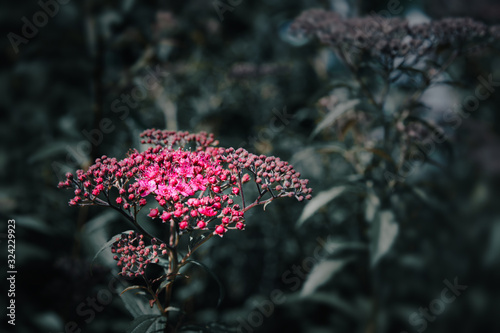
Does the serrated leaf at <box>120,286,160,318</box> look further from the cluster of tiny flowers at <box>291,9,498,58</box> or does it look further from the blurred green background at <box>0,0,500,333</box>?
the cluster of tiny flowers at <box>291,9,498,58</box>

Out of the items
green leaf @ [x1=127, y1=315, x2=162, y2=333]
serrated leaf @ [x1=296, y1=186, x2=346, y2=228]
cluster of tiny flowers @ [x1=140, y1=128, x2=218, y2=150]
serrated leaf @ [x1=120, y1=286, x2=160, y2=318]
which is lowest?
green leaf @ [x1=127, y1=315, x2=162, y2=333]

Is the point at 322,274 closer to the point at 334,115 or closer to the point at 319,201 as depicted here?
the point at 319,201

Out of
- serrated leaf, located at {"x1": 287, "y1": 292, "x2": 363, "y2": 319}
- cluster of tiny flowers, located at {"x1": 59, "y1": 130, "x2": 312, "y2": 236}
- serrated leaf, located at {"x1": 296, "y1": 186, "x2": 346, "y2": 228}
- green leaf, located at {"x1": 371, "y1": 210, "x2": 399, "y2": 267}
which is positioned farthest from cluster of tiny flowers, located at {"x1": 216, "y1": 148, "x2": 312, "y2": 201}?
serrated leaf, located at {"x1": 287, "y1": 292, "x2": 363, "y2": 319}

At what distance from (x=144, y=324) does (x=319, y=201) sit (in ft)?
3.09

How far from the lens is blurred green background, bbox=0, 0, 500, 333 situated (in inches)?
83.3

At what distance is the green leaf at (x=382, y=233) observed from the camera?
1.61m

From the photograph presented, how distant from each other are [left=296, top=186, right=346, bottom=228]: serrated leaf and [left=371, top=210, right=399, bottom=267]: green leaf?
8.8 inches

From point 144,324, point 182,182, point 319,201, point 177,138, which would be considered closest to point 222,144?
point 319,201

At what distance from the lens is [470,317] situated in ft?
12.8

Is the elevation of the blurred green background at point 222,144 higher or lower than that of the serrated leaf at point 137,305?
higher

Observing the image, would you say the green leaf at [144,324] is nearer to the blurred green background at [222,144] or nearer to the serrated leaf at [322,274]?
the blurred green background at [222,144]

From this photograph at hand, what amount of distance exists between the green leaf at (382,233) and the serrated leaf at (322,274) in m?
0.37

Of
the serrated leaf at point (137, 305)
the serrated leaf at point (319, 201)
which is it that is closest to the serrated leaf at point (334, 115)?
the serrated leaf at point (319, 201)

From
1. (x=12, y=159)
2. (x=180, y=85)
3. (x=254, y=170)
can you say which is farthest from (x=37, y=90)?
(x=254, y=170)
